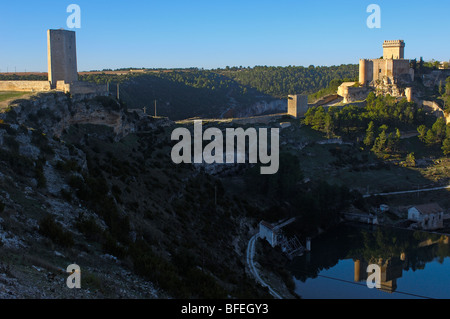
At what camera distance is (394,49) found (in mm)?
46750

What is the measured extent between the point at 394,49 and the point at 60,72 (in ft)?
114

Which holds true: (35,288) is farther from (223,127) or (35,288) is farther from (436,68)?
(436,68)

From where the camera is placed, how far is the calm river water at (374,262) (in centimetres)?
1786

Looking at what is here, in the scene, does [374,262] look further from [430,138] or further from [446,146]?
[430,138]

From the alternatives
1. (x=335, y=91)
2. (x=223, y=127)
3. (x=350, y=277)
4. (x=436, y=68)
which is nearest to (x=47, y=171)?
(x=350, y=277)

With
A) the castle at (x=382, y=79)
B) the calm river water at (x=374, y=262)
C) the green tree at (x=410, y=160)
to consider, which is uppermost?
the castle at (x=382, y=79)

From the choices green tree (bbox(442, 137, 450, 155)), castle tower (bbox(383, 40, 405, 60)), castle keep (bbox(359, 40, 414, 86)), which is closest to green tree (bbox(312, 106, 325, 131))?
green tree (bbox(442, 137, 450, 155))

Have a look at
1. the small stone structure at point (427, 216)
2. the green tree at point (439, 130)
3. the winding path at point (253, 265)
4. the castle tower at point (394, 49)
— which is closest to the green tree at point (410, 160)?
the green tree at point (439, 130)

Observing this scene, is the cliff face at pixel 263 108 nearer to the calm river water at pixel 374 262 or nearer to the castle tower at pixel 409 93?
the castle tower at pixel 409 93

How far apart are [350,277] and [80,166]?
11927 millimetres

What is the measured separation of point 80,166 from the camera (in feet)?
43.2

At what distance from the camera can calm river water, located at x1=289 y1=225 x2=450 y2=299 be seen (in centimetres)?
1786

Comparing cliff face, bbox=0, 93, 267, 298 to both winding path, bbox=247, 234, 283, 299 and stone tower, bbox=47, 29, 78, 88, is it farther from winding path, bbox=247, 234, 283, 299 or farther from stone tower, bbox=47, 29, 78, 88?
stone tower, bbox=47, 29, 78, 88

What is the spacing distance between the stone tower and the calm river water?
13.8 m
